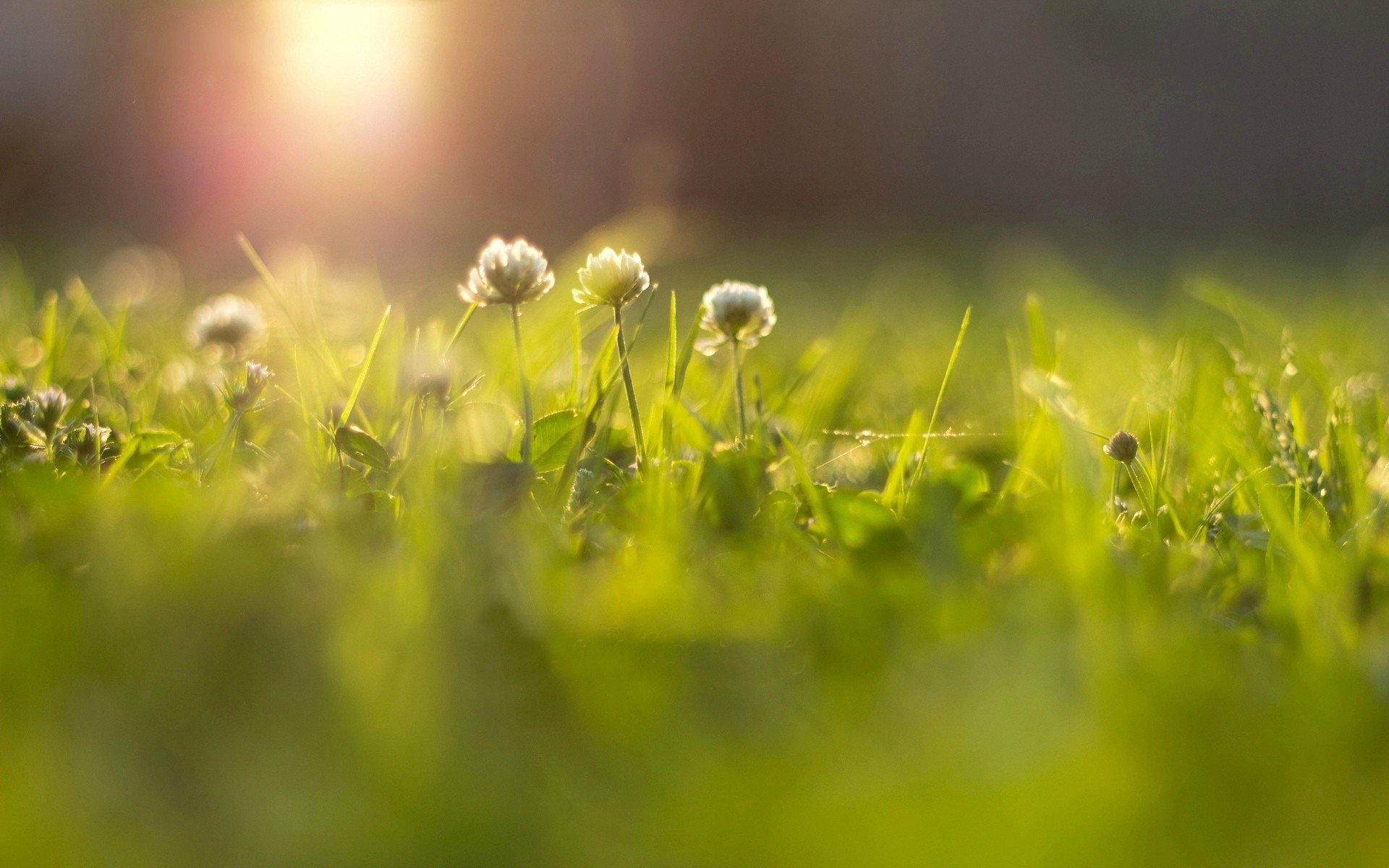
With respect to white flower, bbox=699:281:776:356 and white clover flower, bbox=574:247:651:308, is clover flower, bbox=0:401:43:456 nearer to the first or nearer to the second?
white clover flower, bbox=574:247:651:308

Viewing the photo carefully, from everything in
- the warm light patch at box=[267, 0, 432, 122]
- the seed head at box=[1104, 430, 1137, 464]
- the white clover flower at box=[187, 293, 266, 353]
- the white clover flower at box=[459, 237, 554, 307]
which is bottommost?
the seed head at box=[1104, 430, 1137, 464]

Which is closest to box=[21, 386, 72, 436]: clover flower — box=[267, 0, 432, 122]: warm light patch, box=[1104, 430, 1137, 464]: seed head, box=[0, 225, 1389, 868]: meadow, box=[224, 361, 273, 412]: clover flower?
box=[0, 225, 1389, 868]: meadow

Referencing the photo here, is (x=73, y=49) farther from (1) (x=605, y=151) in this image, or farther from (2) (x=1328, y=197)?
(2) (x=1328, y=197)

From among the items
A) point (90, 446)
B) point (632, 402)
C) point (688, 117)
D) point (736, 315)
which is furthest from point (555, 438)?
point (688, 117)

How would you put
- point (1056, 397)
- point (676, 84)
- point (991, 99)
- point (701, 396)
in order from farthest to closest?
point (991, 99)
point (676, 84)
point (701, 396)
point (1056, 397)

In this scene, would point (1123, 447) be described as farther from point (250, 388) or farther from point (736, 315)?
point (250, 388)

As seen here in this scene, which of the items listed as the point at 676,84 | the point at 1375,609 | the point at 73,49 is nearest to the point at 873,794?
the point at 1375,609
